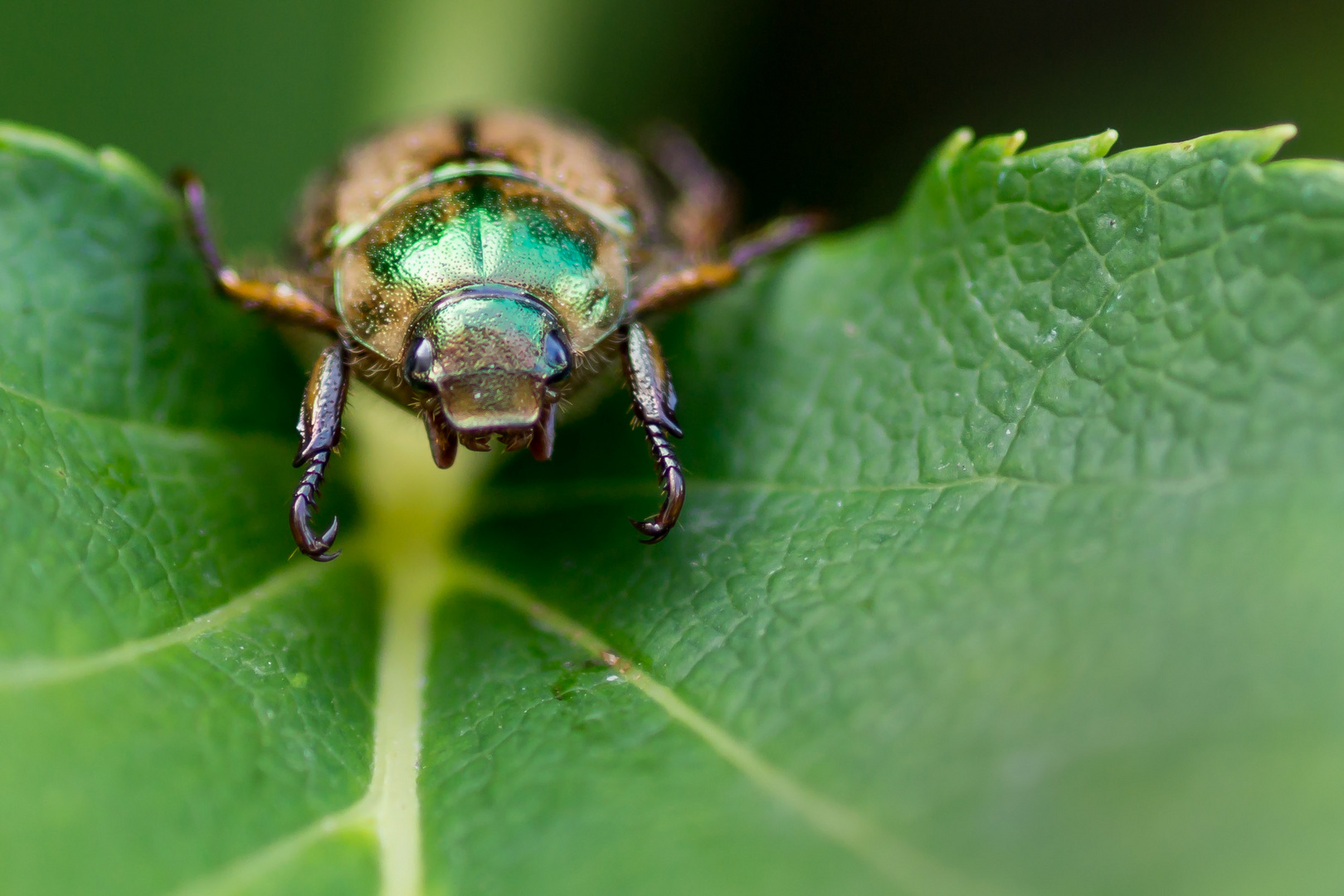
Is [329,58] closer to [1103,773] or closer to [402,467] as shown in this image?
[402,467]

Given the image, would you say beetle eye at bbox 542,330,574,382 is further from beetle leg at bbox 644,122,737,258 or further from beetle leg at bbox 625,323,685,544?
beetle leg at bbox 644,122,737,258

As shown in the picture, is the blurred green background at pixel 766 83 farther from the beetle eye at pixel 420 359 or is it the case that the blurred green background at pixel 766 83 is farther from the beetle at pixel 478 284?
the beetle eye at pixel 420 359

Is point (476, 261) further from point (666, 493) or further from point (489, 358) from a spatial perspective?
point (666, 493)

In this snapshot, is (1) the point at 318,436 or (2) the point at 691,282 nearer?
(1) the point at 318,436

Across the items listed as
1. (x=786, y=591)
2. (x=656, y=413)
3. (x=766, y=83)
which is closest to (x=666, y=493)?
(x=656, y=413)

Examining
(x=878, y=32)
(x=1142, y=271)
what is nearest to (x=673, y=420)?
(x=1142, y=271)

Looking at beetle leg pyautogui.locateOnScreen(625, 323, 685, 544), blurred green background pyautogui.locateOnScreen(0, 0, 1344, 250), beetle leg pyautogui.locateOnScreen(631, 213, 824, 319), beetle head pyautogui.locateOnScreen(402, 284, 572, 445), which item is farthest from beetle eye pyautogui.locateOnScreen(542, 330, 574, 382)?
blurred green background pyautogui.locateOnScreen(0, 0, 1344, 250)

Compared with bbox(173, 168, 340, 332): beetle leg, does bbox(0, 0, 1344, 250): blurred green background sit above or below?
above
